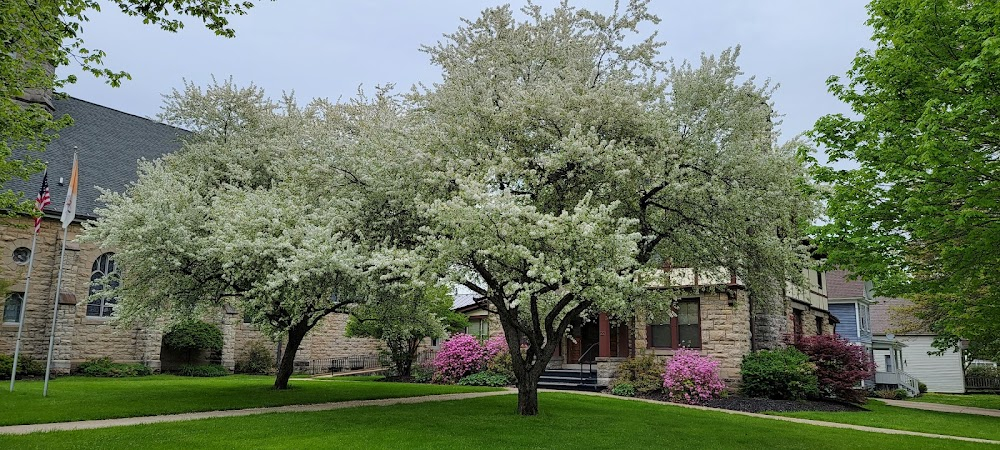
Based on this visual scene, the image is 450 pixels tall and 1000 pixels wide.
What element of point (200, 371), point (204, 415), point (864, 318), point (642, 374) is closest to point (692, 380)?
point (642, 374)

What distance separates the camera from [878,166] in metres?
10.4

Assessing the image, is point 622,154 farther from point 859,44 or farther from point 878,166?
point 859,44

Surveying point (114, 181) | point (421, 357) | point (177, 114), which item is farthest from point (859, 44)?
point (114, 181)

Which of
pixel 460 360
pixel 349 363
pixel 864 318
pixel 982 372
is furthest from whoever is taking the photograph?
pixel 982 372

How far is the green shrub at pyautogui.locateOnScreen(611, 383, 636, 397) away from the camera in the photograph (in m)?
20.0

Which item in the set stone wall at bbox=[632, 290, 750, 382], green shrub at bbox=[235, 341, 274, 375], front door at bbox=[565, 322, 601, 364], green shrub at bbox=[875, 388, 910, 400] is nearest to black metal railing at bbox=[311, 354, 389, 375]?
green shrub at bbox=[235, 341, 274, 375]

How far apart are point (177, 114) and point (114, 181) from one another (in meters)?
10.4

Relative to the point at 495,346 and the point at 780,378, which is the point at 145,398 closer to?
the point at 495,346

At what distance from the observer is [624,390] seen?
20.1m

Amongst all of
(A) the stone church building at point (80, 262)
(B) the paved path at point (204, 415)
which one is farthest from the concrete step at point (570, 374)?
(A) the stone church building at point (80, 262)

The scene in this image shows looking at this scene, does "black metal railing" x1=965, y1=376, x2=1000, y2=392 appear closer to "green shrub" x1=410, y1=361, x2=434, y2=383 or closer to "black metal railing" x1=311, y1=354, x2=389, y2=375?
"green shrub" x1=410, y1=361, x2=434, y2=383

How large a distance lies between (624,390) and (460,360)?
22.3ft

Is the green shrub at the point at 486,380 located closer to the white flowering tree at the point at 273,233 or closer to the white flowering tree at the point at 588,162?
the white flowering tree at the point at 273,233

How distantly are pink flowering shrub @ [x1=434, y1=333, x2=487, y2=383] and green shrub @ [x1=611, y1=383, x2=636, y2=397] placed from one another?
5822 mm
